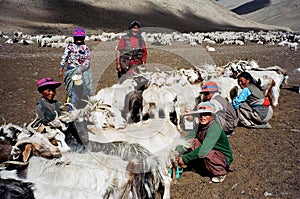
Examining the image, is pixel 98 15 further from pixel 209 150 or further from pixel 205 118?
pixel 209 150

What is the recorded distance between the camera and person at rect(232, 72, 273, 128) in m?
5.82

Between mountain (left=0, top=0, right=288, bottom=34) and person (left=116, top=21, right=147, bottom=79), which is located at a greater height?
mountain (left=0, top=0, right=288, bottom=34)

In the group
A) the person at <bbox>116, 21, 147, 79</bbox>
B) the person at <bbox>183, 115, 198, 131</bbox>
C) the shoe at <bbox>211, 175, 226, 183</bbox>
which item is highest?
the person at <bbox>116, 21, 147, 79</bbox>

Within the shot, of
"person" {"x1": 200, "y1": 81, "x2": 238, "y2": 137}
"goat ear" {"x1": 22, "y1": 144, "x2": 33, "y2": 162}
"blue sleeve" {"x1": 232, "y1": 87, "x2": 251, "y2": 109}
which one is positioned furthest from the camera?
"blue sleeve" {"x1": 232, "y1": 87, "x2": 251, "y2": 109}

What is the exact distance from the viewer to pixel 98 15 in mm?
46969

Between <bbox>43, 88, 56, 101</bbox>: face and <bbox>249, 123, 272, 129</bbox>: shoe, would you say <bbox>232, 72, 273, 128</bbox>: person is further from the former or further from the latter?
<bbox>43, 88, 56, 101</bbox>: face

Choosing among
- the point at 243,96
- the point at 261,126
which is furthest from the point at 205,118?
the point at 261,126

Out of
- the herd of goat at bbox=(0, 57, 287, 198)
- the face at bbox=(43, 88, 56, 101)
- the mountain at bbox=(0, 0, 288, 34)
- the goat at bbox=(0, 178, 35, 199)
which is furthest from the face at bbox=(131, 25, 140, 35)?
the mountain at bbox=(0, 0, 288, 34)

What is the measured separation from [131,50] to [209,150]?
3.11 meters

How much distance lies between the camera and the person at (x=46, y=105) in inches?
164

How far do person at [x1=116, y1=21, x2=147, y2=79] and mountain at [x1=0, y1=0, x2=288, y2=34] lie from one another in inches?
1121

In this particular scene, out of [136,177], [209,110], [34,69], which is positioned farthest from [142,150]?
[34,69]

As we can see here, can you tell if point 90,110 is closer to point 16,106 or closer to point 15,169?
point 15,169

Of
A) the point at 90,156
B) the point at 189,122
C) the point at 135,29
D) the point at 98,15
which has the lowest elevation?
the point at 189,122
